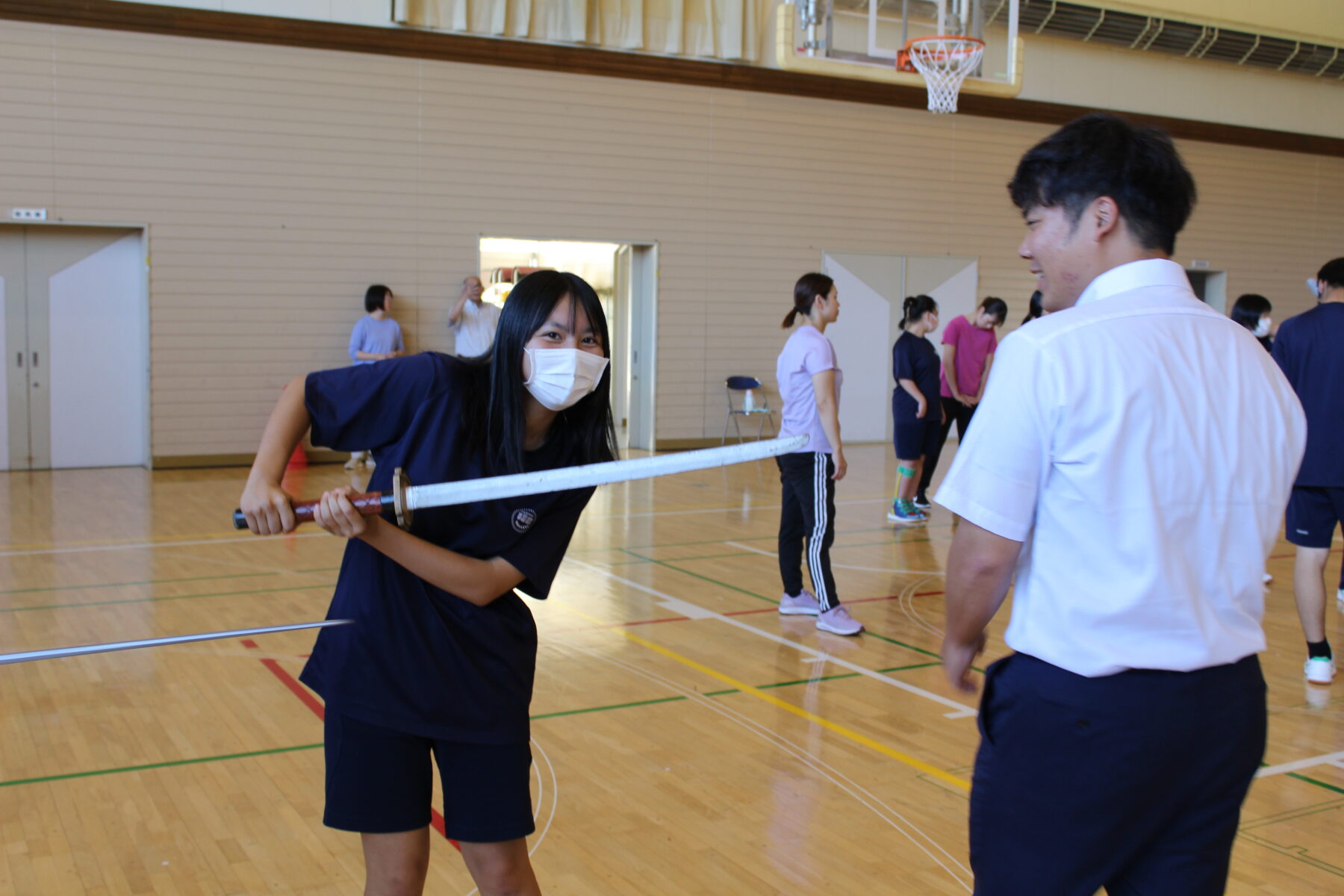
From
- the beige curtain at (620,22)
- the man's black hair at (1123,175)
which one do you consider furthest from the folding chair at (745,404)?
the man's black hair at (1123,175)

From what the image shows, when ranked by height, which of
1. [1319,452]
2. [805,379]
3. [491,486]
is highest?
[805,379]

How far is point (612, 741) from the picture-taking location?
3908 millimetres

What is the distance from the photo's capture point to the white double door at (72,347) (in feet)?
35.7

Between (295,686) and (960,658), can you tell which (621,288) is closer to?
(295,686)

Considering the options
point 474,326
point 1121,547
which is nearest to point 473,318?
point 474,326

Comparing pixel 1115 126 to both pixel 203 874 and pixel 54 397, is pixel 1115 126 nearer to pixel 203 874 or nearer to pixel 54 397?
pixel 203 874

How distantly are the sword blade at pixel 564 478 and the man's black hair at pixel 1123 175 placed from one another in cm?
52

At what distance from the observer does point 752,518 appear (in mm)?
9016

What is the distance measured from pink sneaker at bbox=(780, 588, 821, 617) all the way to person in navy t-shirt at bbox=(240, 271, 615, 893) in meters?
3.85

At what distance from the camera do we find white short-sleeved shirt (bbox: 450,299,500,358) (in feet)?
38.3

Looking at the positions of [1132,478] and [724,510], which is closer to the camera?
[1132,478]

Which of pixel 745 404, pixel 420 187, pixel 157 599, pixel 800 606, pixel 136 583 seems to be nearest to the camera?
pixel 800 606

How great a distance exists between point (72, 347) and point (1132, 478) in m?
11.7

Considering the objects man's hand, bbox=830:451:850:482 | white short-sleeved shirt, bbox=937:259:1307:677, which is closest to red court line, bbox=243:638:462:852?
man's hand, bbox=830:451:850:482
